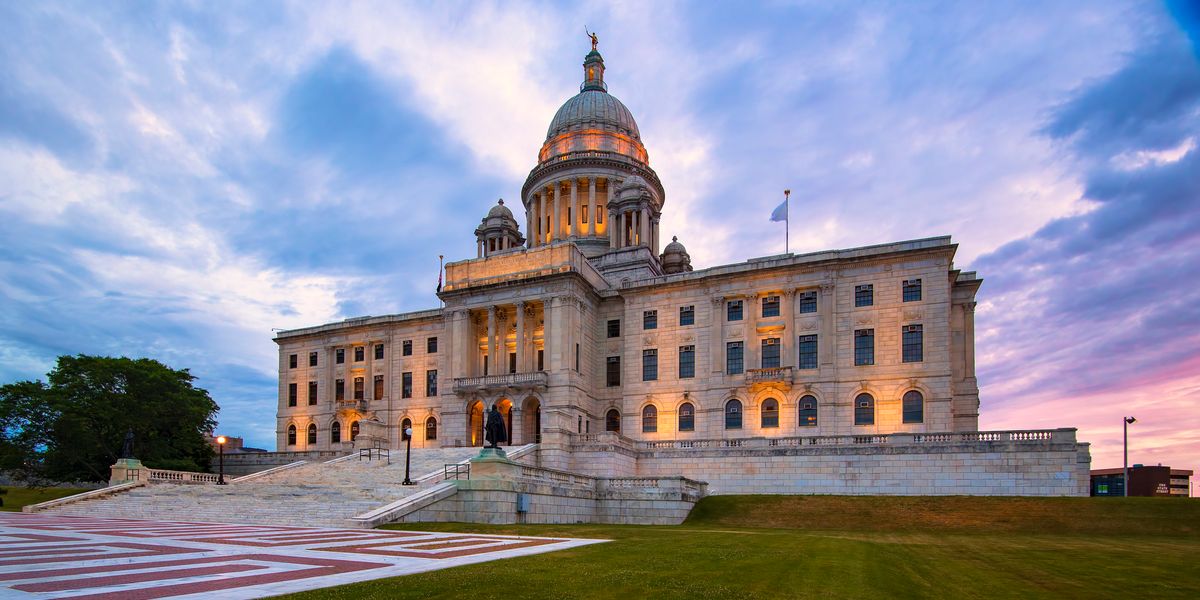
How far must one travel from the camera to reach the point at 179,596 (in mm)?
9633

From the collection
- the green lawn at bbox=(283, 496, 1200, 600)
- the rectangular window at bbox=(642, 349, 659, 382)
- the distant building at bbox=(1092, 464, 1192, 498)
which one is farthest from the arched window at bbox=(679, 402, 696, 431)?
the distant building at bbox=(1092, 464, 1192, 498)

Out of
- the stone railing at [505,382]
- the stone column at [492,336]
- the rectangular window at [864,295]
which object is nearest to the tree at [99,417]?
the stone railing at [505,382]

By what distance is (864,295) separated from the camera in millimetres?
51531

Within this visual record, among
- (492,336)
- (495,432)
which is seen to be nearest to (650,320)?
(492,336)

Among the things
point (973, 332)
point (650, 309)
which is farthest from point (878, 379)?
point (650, 309)

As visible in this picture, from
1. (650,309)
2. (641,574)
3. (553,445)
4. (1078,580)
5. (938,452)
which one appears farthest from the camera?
(650,309)

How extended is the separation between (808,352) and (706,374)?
788cm

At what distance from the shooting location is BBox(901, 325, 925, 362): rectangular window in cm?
4888

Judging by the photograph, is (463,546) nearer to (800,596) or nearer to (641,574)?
(641,574)

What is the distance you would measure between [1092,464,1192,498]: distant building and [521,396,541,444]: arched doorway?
6496 centimetres

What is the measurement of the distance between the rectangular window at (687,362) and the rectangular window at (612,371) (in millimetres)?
5924

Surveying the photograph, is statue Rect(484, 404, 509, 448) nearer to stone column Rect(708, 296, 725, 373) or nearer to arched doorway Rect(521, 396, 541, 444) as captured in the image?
arched doorway Rect(521, 396, 541, 444)

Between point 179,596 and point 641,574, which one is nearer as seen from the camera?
point 179,596

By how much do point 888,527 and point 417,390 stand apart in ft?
151
